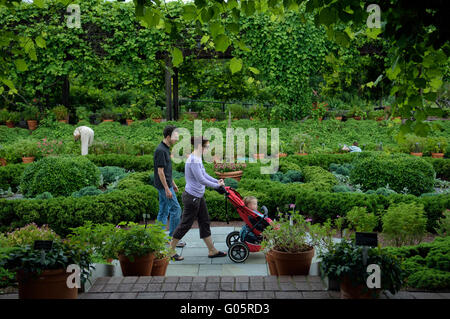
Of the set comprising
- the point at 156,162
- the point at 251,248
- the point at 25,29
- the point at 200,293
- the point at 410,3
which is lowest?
the point at 251,248

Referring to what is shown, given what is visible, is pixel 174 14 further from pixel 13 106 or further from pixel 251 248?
pixel 251 248

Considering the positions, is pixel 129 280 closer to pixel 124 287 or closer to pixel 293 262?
pixel 124 287

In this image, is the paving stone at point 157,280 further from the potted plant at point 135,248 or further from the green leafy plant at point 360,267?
the green leafy plant at point 360,267

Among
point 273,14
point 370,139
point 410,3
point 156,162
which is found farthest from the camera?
point 370,139

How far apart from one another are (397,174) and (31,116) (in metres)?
13.5

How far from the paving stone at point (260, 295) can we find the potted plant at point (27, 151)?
10.3 metres

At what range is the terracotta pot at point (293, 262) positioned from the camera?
13.2 ft

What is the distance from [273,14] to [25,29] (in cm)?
1332

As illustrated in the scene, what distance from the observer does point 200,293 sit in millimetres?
3629

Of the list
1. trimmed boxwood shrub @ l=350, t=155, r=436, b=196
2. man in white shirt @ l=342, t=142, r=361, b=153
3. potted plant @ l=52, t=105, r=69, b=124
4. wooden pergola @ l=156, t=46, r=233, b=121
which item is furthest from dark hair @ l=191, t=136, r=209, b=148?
potted plant @ l=52, t=105, r=69, b=124

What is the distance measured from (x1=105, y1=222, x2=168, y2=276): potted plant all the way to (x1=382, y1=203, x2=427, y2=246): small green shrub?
304cm

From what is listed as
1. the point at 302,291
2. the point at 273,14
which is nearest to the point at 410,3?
the point at 273,14

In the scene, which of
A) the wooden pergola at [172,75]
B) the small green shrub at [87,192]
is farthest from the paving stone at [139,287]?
the wooden pergola at [172,75]

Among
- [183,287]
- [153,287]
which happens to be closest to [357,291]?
[183,287]
